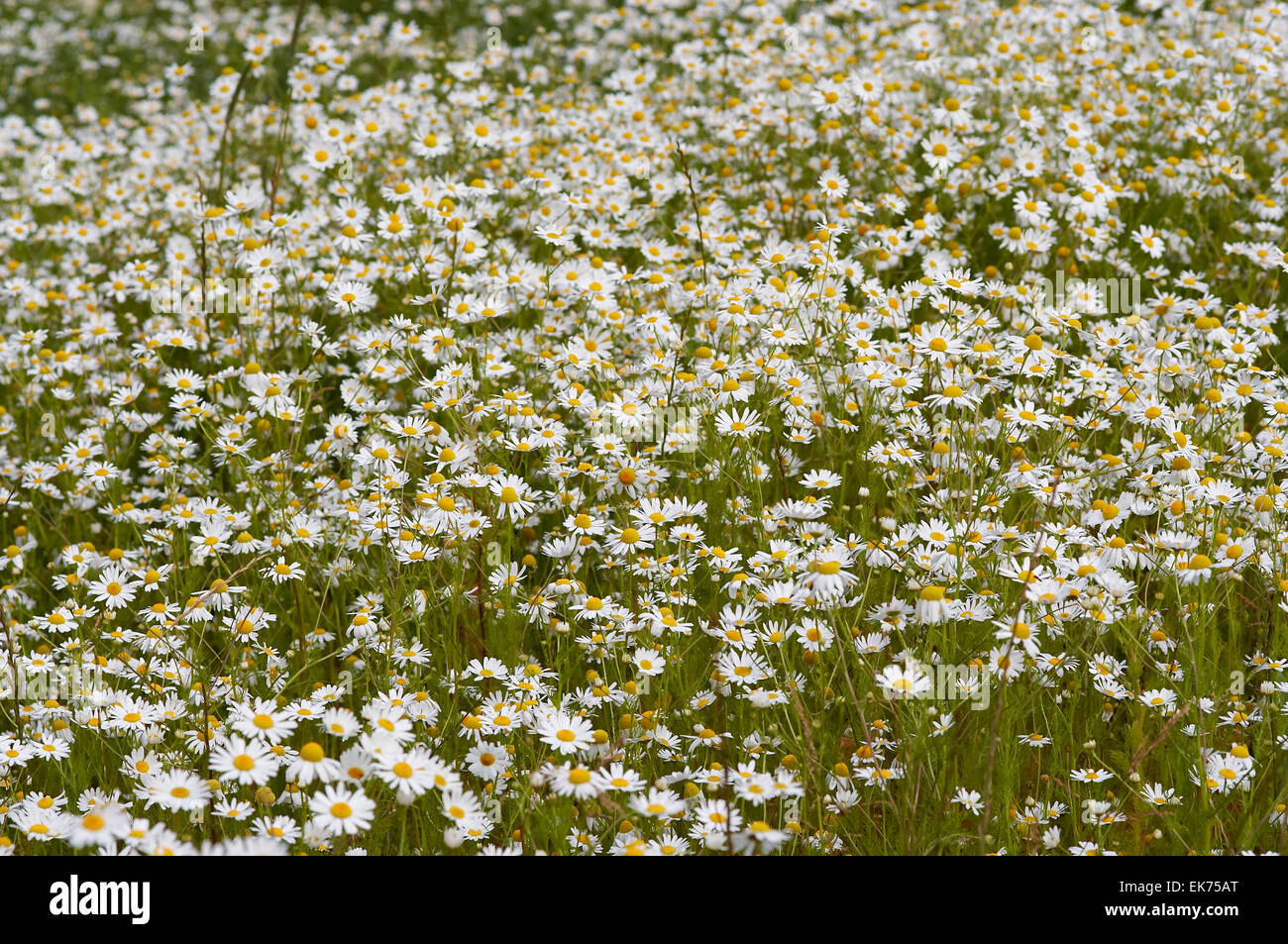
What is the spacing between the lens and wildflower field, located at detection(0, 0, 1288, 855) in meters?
2.92

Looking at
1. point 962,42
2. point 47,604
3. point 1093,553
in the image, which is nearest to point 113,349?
point 47,604

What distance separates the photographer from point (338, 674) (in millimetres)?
3363

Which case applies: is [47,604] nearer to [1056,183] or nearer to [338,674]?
[338,674]

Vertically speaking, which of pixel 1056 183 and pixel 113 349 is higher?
pixel 1056 183

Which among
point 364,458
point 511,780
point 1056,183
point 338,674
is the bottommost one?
point 511,780

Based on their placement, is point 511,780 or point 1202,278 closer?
point 511,780

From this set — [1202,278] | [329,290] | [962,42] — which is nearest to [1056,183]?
[1202,278]

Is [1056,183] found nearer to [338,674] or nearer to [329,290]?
[329,290]

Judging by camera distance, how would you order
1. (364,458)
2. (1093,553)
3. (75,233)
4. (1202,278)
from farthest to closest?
(75,233), (1202,278), (364,458), (1093,553)

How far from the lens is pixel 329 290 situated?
16.0ft

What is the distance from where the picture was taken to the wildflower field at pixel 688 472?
9.57 feet

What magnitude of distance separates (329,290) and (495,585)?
6.62 ft

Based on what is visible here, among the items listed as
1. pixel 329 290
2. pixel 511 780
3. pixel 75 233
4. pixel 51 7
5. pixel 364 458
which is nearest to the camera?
pixel 511 780

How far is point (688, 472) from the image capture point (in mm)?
3969
